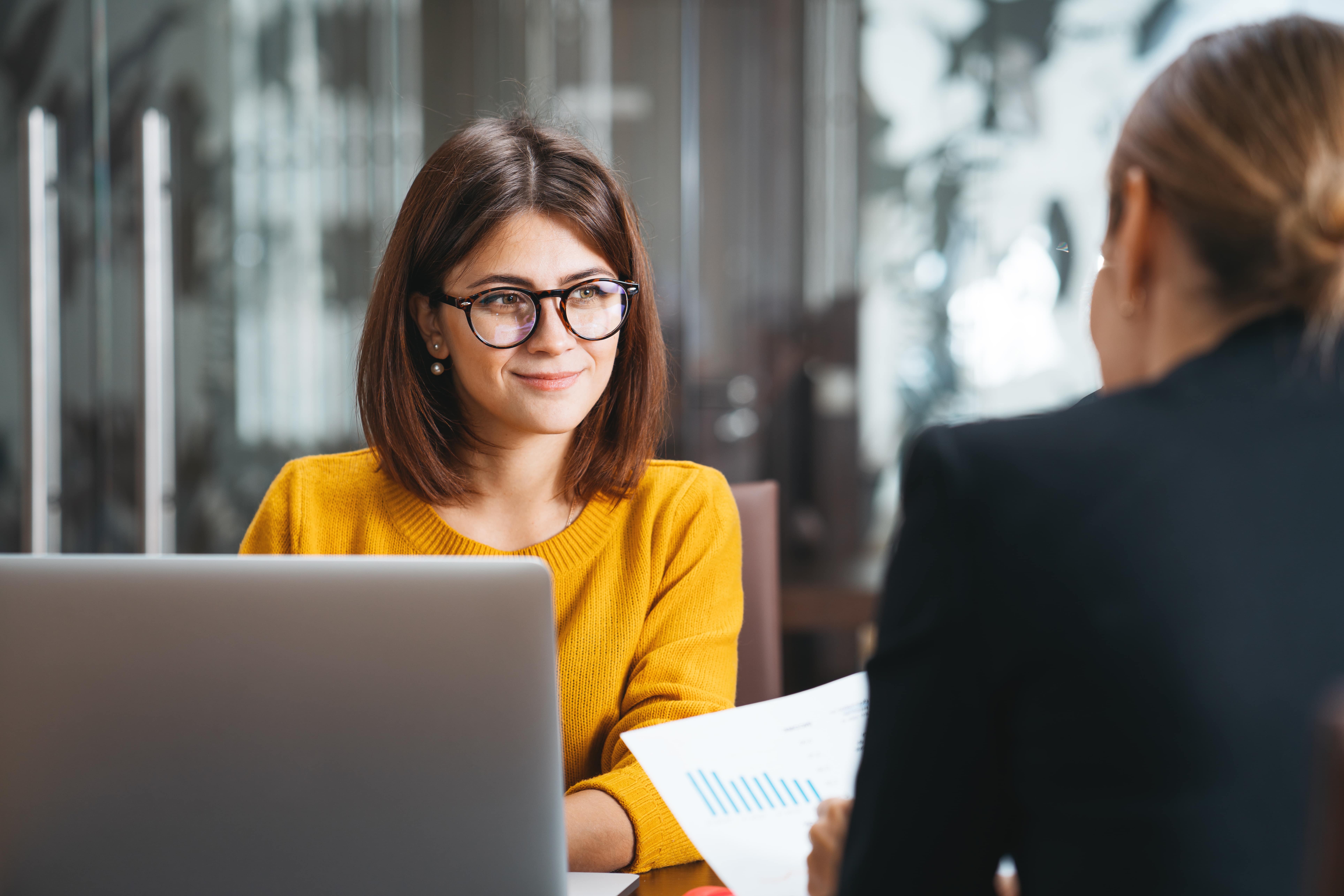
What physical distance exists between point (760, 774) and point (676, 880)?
0.16 meters

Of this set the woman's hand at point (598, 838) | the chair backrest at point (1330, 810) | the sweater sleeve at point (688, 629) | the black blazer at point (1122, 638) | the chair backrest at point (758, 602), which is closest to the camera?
the chair backrest at point (1330, 810)

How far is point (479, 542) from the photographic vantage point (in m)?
1.26

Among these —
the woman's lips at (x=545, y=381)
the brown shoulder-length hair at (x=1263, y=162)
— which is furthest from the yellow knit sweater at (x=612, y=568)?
the brown shoulder-length hair at (x=1263, y=162)

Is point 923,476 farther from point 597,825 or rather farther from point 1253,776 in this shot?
point 597,825

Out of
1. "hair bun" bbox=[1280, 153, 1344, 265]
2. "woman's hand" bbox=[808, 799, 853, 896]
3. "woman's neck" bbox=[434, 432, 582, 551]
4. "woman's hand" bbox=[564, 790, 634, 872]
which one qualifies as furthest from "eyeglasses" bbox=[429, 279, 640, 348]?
"hair bun" bbox=[1280, 153, 1344, 265]

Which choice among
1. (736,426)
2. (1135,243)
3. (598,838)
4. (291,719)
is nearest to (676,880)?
(598,838)

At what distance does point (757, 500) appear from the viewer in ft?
4.81

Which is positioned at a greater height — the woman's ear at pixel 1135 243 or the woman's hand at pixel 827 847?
the woman's ear at pixel 1135 243

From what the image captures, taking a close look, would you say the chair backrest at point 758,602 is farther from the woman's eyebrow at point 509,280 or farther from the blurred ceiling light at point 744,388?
the blurred ceiling light at point 744,388

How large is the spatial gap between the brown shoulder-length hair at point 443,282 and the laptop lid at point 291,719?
624 millimetres

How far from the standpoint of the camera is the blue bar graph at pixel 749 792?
0.76 meters

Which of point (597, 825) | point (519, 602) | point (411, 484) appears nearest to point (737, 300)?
point (411, 484)

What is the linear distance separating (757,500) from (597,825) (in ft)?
2.13

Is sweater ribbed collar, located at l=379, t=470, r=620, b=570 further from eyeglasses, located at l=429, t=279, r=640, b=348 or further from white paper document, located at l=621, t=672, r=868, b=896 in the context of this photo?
white paper document, located at l=621, t=672, r=868, b=896
